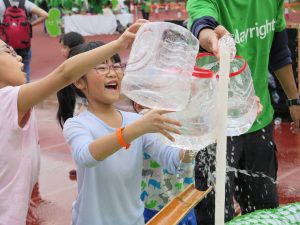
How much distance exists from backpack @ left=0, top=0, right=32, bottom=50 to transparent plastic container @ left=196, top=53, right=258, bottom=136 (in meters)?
5.41

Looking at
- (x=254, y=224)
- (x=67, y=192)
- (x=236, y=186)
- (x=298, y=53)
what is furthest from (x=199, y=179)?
(x=298, y=53)

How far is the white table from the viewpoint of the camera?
20750 mm

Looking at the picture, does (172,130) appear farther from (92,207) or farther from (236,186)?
(236,186)

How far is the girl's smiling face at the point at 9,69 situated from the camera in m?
2.34

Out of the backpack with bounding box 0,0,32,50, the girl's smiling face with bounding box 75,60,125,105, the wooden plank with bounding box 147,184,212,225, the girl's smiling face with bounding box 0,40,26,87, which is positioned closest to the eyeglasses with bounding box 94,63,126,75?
the girl's smiling face with bounding box 75,60,125,105

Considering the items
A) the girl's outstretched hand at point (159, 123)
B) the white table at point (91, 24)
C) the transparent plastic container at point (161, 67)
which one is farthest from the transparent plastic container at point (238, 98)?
the white table at point (91, 24)

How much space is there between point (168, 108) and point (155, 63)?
0.73ft

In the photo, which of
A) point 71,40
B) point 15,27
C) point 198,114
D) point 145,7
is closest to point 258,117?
point 198,114

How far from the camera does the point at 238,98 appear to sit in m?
2.22

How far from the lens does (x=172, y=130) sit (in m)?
1.81

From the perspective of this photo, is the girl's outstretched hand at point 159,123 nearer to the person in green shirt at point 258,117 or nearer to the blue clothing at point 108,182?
the blue clothing at point 108,182

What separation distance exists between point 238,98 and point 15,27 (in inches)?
220

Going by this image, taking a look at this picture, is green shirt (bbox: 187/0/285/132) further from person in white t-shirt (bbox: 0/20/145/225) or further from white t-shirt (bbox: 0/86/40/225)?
white t-shirt (bbox: 0/86/40/225)

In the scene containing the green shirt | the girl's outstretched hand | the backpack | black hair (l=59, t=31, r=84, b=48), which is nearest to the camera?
the girl's outstretched hand
